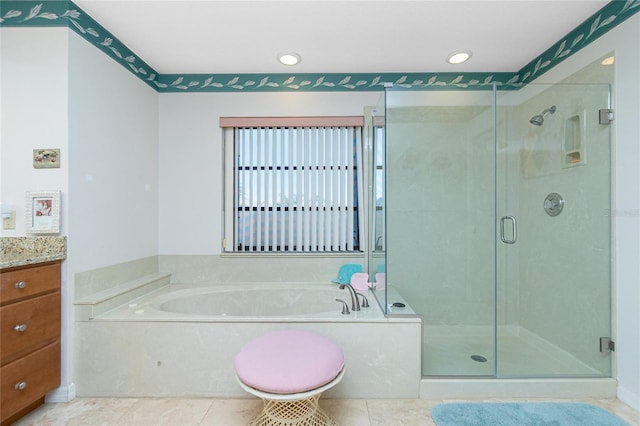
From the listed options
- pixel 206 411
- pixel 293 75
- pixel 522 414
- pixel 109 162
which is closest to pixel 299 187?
pixel 293 75

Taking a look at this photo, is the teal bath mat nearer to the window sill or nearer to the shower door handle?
the shower door handle

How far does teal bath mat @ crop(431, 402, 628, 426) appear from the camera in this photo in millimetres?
1540

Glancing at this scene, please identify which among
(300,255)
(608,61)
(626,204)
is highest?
(608,61)

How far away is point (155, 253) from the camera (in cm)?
267

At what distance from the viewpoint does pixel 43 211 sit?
66.5 inches

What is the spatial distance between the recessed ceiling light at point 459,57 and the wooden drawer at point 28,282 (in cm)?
306

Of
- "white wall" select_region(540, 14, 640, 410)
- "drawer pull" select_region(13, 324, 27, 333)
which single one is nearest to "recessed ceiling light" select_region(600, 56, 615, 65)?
"white wall" select_region(540, 14, 640, 410)

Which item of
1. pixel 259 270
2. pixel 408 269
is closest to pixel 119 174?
pixel 259 270

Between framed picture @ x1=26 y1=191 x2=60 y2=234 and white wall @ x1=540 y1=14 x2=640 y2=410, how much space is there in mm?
3308

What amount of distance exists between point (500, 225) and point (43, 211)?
308cm

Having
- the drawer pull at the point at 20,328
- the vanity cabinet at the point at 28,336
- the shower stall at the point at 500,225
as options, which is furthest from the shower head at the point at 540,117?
the drawer pull at the point at 20,328

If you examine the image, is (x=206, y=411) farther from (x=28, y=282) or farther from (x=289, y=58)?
(x=289, y=58)

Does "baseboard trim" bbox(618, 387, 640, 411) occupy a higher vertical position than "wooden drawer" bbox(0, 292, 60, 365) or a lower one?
lower

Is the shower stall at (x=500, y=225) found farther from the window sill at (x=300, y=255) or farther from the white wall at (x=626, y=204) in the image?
the window sill at (x=300, y=255)
